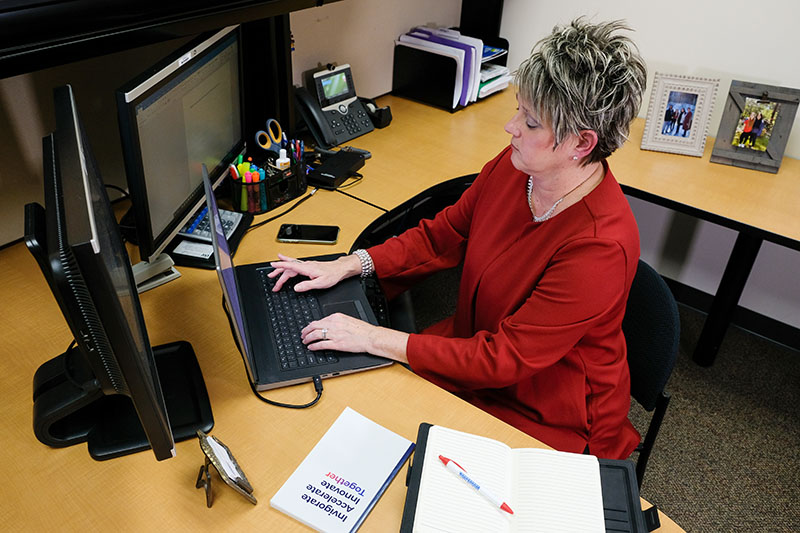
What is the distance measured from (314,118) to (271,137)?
11.1 inches

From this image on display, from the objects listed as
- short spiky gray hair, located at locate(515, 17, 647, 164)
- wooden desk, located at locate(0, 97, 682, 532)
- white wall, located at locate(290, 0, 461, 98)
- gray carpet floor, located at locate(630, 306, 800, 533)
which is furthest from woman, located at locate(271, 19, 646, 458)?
white wall, located at locate(290, 0, 461, 98)

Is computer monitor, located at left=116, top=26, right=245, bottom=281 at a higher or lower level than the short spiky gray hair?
lower

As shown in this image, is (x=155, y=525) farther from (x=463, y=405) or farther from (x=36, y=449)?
(x=463, y=405)

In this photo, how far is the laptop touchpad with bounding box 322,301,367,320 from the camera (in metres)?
1.31

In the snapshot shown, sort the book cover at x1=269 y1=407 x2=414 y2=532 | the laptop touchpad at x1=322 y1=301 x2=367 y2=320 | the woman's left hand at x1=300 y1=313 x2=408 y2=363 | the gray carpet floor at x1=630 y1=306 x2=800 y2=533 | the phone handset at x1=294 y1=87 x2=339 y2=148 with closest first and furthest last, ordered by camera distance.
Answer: the book cover at x1=269 y1=407 x2=414 y2=532 → the woman's left hand at x1=300 y1=313 x2=408 y2=363 → the laptop touchpad at x1=322 y1=301 x2=367 y2=320 → the gray carpet floor at x1=630 y1=306 x2=800 y2=533 → the phone handset at x1=294 y1=87 x2=339 y2=148

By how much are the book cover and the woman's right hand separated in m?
0.35

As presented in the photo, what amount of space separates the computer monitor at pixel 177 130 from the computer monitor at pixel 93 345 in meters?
0.09

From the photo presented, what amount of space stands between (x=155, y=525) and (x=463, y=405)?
1.80ft

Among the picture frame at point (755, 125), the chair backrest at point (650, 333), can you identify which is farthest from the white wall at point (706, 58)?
the chair backrest at point (650, 333)

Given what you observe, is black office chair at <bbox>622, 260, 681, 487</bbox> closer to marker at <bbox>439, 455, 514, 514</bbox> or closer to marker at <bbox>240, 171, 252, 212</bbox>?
marker at <bbox>439, 455, 514, 514</bbox>

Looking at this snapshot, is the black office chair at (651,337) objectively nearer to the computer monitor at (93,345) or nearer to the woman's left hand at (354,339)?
the woman's left hand at (354,339)

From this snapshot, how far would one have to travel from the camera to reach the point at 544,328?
1160 mm

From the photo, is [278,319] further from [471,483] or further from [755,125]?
[755,125]

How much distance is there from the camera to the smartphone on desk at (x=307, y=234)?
1551 mm
